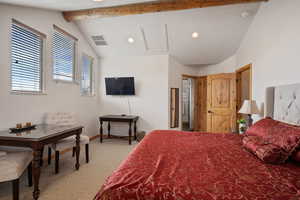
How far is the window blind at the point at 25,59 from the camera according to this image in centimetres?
259

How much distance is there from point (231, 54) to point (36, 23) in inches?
193

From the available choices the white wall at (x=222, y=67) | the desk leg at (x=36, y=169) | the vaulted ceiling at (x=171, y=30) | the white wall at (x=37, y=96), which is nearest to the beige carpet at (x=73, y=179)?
the desk leg at (x=36, y=169)

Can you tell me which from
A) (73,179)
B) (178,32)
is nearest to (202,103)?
(178,32)

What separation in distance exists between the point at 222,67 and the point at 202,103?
1.42 m

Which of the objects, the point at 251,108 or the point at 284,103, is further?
the point at 251,108

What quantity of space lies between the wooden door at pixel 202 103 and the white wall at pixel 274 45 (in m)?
2.22

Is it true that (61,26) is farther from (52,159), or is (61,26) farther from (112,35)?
(52,159)

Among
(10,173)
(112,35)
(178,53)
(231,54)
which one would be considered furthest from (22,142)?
(231,54)

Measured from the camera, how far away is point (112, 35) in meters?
4.31

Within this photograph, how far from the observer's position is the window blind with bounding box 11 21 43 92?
2590 mm

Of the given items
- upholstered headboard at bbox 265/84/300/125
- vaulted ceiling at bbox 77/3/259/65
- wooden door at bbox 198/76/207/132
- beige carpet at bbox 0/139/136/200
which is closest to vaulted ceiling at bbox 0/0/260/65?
vaulted ceiling at bbox 77/3/259/65

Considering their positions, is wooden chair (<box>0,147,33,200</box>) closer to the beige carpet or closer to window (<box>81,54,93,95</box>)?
the beige carpet

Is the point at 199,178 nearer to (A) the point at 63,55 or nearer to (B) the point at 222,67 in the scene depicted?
(A) the point at 63,55

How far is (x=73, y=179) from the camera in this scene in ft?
7.95
